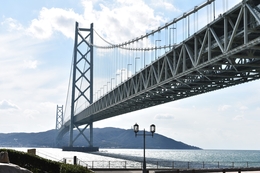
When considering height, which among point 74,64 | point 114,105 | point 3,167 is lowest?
point 3,167

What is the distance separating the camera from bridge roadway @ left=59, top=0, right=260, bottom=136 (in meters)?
27.9

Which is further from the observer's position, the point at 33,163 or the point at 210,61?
the point at 210,61

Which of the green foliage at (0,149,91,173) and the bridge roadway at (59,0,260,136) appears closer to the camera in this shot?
the green foliage at (0,149,91,173)

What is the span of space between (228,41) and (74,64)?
270 ft

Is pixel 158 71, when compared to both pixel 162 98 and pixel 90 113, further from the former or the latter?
pixel 90 113

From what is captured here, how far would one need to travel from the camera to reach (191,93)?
52188mm

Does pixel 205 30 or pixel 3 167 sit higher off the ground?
pixel 205 30

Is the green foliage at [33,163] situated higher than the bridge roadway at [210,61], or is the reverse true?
the bridge roadway at [210,61]

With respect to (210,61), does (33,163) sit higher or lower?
lower

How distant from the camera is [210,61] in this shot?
32.0m

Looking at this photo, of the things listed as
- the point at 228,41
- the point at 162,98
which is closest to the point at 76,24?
the point at 162,98

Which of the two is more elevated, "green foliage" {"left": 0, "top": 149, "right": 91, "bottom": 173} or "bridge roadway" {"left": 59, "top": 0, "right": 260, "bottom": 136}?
"bridge roadway" {"left": 59, "top": 0, "right": 260, "bottom": 136}

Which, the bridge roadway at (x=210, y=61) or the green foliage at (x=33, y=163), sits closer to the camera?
the green foliage at (x=33, y=163)

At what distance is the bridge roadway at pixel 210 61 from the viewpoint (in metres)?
27.9
